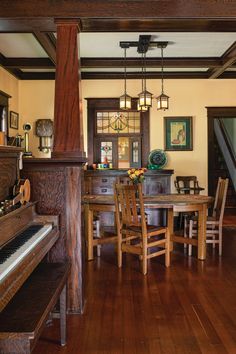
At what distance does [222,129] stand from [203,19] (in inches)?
275

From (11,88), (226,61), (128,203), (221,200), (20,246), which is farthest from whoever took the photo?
(11,88)

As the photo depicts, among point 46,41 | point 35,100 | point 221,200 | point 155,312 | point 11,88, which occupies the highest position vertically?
point 46,41

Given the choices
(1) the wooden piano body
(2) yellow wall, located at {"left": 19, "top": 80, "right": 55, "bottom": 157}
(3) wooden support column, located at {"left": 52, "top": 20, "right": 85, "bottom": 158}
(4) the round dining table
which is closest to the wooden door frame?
(4) the round dining table

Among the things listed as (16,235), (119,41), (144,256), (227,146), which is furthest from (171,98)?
(16,235)

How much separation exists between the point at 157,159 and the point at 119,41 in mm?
2556

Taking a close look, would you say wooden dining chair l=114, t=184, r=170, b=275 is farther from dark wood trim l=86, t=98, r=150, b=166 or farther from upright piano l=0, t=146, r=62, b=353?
dark wood trim l=86, t=98, r=150, b=166

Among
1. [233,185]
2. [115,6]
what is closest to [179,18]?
[115,6]

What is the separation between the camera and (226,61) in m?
6.21

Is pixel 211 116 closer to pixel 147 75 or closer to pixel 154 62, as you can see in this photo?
pixel 147 75

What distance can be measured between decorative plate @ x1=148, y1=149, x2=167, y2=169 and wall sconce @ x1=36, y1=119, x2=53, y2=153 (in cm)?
202

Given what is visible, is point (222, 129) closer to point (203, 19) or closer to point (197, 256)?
point (197, 256)

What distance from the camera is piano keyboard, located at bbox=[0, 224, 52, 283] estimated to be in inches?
75.5

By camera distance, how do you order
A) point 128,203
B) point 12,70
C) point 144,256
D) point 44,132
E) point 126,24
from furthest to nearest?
point 44,132 < point 12,70 < point 128,203 < point 144,256 < point 126,24

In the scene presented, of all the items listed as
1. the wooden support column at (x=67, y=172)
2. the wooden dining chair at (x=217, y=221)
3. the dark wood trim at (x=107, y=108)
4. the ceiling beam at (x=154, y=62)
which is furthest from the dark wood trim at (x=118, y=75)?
the wooden support column at (x=67, y=172)
